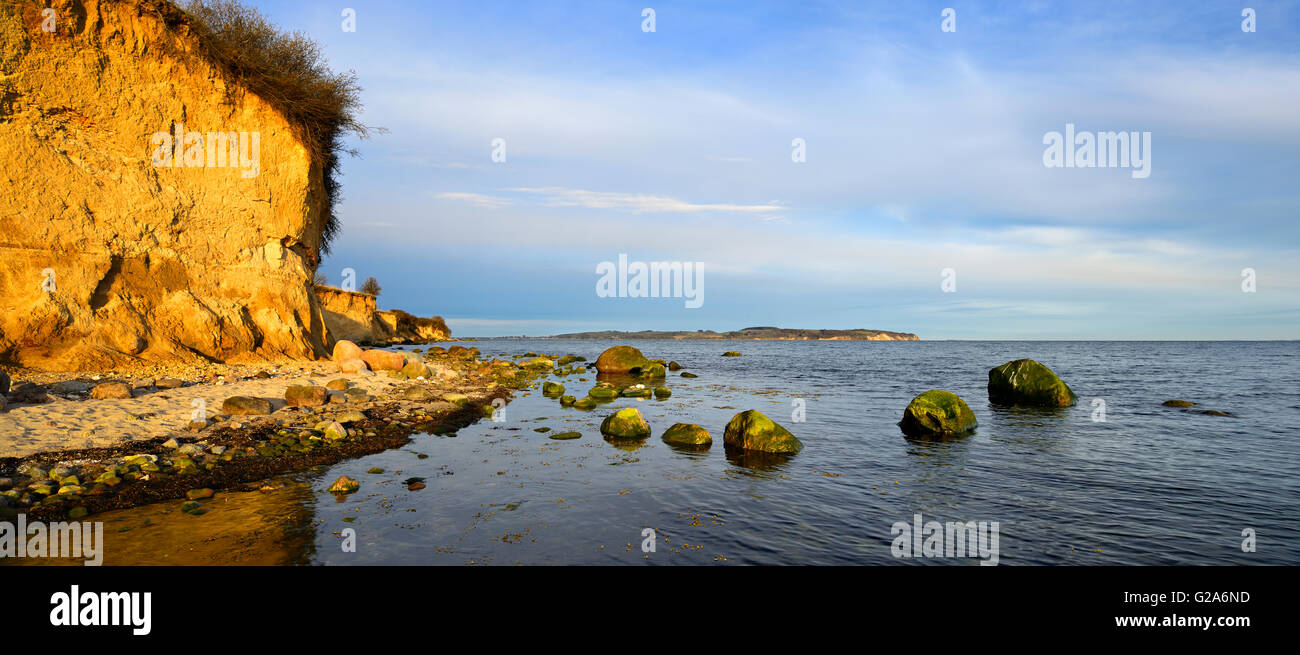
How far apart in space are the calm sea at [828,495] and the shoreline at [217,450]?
3.80 ft

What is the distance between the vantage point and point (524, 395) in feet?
80.1

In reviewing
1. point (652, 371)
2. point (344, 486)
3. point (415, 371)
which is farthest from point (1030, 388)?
point (415, 371)

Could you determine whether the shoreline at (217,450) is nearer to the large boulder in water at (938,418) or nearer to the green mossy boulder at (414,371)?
the green mossy boulder at (414,371)

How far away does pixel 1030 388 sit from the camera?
22.8 metres

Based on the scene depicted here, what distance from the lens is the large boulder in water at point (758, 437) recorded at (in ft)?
44.8

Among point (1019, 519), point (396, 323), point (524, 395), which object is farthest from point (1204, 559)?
point (396, 323)

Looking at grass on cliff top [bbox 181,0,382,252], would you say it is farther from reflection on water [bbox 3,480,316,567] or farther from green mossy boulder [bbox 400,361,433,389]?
reflection on water [bbox 3,480,316,567]

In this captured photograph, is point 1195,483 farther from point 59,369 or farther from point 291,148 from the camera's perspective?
point 291,148

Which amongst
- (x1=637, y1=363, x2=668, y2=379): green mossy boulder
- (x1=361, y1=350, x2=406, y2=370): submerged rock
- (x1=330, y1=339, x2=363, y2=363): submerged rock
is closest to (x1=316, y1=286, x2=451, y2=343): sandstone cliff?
(x1=330, y1=339, x2=363, y2=363): submerged rock

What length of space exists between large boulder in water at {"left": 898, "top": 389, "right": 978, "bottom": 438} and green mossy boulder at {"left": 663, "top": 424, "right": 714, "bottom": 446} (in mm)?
6192

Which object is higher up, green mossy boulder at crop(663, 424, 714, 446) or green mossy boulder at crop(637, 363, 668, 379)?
green mossy boulder at crop(663, 424, 714, 446)

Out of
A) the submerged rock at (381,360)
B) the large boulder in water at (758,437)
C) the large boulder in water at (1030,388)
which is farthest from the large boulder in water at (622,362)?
the large boulder in water at (758,437)

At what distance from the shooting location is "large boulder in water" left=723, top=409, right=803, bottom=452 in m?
13.7

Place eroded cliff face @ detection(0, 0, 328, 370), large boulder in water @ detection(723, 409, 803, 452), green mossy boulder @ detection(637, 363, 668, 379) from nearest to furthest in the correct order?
large boulder in water @ detection(723, 409, 803, 452)
eroded cliff face @ detection(0, 0, 328, 370)
green mossy boulder @ detection(637, 363, 668, 379)
